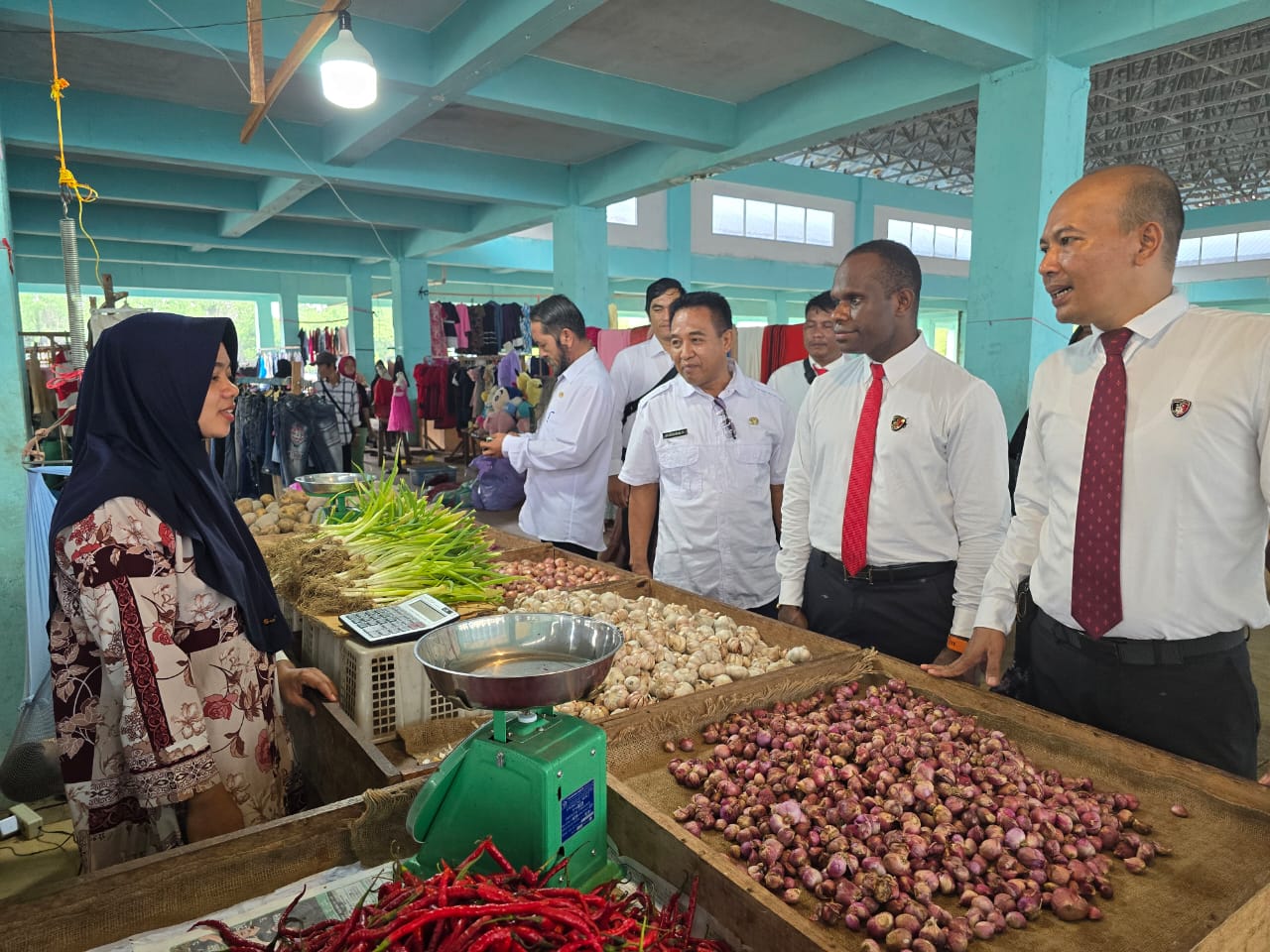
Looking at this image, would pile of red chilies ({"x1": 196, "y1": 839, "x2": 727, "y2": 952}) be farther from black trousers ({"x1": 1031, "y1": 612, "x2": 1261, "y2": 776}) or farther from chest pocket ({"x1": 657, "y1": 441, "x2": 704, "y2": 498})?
chest pocket ({"x1": 657, "y1": 441, "x2": 704, "y2": 498})

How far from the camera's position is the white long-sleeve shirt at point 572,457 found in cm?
425

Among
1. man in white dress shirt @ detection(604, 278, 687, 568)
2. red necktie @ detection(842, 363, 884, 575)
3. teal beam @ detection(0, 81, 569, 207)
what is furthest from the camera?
teal beam @ detection(0, 81, 569, 207)

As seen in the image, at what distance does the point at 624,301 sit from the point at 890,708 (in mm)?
23559

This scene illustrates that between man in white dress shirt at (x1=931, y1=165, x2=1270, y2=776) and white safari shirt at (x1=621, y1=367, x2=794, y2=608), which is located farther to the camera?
white safari shirt at (x1=621, y1=367, x2=794, y2=608)

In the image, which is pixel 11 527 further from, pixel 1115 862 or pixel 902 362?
pixel 1115 862

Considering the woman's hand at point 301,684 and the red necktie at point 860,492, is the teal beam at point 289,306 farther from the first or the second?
the red necktie at point 860,492

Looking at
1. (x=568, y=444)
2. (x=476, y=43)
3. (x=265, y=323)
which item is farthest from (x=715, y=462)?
(x=265, y=323)

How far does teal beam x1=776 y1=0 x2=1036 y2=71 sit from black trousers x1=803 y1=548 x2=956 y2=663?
10.3ft

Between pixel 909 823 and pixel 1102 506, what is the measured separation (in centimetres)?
85

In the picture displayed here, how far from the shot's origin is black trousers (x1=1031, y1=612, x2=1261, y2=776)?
1727 millimetres

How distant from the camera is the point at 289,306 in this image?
18.9m

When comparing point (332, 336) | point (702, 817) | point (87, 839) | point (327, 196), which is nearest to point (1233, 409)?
point (702, 817)

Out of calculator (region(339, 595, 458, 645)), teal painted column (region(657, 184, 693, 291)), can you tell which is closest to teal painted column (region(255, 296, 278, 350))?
teal painted column (region(657, 184, 693, 291))

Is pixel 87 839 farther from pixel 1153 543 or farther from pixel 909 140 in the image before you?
pixel 909 140
